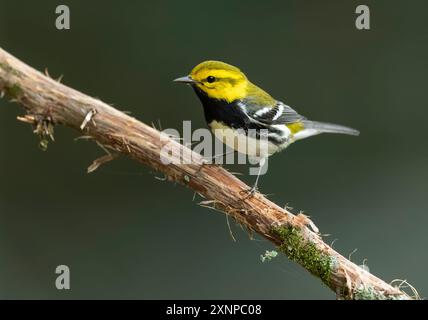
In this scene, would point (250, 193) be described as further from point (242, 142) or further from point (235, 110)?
point (235, 110)

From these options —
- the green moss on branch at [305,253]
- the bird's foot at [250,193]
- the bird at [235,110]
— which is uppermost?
the bird at [235,110]

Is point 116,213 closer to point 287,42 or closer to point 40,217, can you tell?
point 40,217

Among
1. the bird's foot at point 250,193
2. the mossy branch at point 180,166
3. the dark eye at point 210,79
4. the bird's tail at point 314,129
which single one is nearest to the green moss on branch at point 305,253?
the mossy branch at point 180,166

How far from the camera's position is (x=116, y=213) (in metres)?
4.79

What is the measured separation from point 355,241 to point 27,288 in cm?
256

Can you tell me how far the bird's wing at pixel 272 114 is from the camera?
3.18 m

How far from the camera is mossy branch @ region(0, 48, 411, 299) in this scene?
2547mm

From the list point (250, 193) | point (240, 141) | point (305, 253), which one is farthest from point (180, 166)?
point (305, 253)

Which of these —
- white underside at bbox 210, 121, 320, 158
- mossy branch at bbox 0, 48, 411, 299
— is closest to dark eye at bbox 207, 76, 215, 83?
white underside at bbox 210, 121, 320, 158

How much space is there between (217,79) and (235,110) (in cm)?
20

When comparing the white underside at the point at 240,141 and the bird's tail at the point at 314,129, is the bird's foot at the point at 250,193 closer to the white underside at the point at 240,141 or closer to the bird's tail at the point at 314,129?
the white underside at the point at 240,141

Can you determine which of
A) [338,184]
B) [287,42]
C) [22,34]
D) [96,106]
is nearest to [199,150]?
[96,106]

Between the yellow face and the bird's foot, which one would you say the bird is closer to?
the yellow face

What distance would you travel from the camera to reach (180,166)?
106 inches
